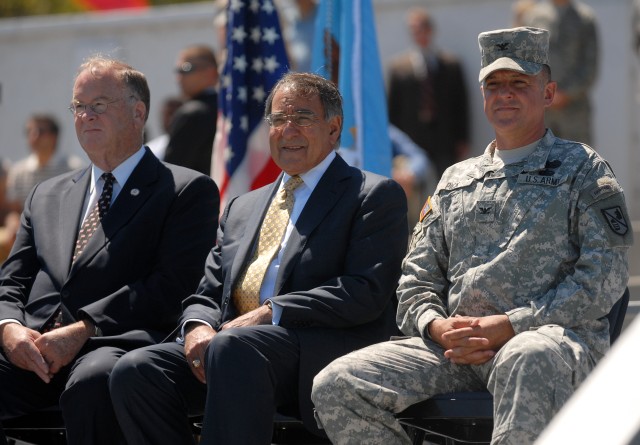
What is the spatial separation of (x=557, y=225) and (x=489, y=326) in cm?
45

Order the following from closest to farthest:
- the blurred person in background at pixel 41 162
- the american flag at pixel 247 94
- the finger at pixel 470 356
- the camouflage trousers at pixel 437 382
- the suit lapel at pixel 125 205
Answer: the camouflage trousers at pixel 437 382 < the finger at pixel 470 356 < the suit lapel at pixel 125 205 < the american flag at pixel 247 94 < the blurred person in background at pixel 41 162

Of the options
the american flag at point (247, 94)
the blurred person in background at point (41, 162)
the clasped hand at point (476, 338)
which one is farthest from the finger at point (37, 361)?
the blurred person in background at point (41, 162)

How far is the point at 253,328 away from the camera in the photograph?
15.5 ft

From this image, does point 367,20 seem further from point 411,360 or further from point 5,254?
point 5,254

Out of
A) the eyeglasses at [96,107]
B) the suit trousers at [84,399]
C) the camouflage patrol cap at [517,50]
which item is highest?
the camouflage patrol cap at [517,50]

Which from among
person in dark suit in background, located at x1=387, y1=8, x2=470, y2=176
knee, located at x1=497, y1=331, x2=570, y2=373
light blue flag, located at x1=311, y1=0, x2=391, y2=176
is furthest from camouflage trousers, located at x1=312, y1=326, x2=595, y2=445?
person in dark suit in background, located at x1=387, y1=8, x2=470, y2=176

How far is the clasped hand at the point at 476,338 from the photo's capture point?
4391 mm

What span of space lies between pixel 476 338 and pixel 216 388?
0.97m

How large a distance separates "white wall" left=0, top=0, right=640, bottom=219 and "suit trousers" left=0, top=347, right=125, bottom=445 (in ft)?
21.0

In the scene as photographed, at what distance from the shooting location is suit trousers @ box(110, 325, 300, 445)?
4.51m

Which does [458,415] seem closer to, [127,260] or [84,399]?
[84,399]

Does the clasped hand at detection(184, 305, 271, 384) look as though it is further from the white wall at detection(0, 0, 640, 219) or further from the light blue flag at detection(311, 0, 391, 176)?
the white wall at detection(0, 0, 640, 219)

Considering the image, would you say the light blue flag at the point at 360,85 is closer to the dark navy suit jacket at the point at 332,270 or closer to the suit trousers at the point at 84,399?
the dark navy suit jacket at the point at 332,270

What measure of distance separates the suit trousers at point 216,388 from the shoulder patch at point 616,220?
1.28 metres
